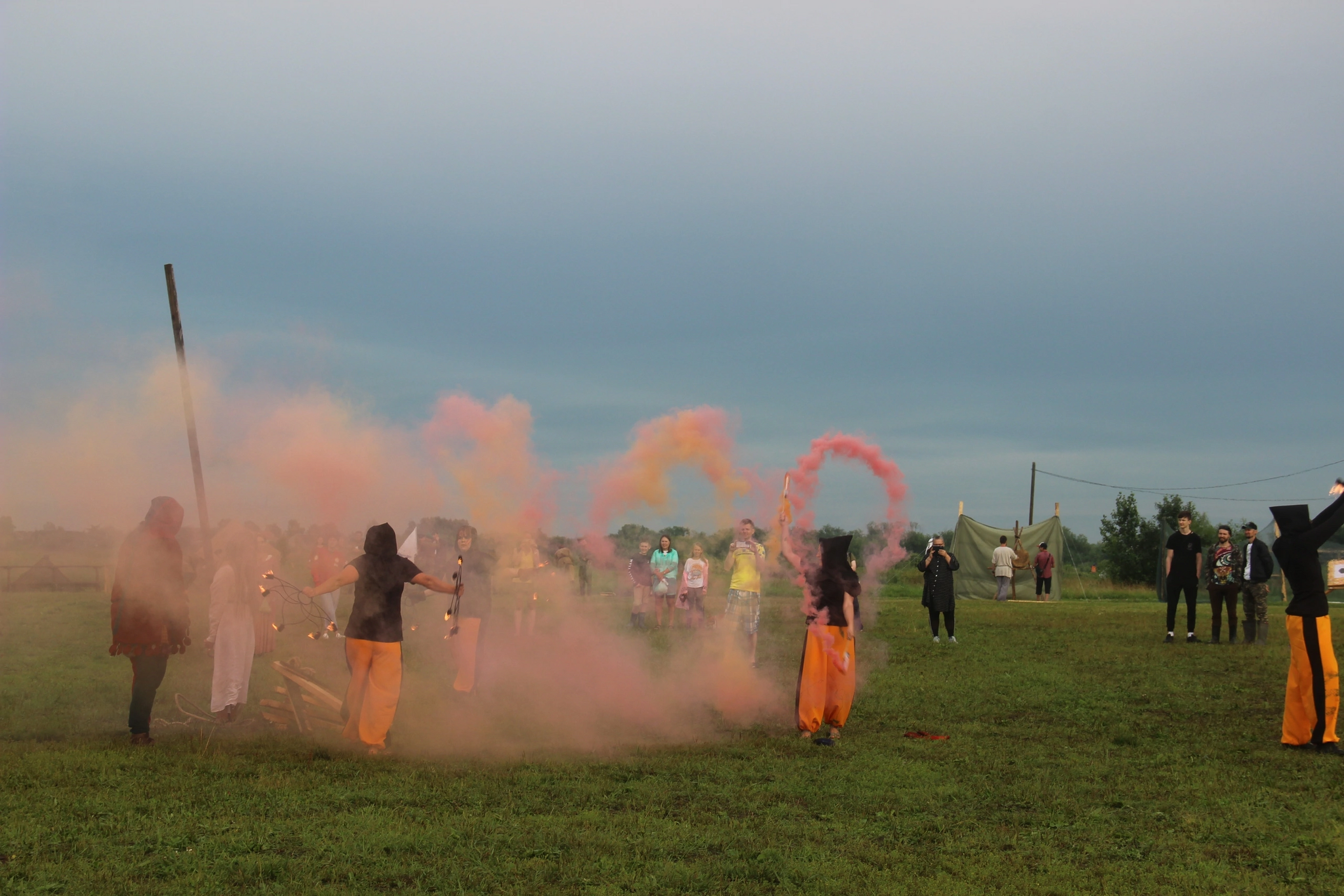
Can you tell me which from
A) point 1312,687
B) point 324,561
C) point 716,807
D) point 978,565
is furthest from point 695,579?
point 978,565

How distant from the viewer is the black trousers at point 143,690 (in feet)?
28.6

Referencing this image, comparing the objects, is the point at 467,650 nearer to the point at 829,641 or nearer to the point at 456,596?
the point at 456,596

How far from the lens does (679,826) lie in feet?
21.3

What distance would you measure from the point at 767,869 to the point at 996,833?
1852 millimetres

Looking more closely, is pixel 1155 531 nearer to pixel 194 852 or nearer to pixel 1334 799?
pixel 1334 799

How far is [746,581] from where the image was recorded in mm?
13234

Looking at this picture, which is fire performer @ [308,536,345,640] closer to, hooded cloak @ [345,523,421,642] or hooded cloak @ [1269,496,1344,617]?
hooded cloak @ [345,523,421,642]

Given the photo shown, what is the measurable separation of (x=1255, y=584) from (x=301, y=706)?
15153 mm

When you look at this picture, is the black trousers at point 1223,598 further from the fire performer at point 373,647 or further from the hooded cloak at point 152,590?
the hooded cloak at point 152,590

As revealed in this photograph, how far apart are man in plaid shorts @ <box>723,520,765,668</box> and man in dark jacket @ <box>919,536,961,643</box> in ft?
17.0

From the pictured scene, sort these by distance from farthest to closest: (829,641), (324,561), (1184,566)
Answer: (1184,566) < (324,561) < (829,641)

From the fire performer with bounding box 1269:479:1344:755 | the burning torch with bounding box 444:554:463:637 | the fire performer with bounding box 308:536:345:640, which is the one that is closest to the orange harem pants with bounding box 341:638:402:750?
the burning torch with bounding box 444:554:463:637

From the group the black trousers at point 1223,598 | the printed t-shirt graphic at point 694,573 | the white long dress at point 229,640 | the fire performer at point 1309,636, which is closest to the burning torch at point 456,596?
the white long dress at point 229,640

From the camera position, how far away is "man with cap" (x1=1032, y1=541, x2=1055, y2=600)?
103ft
